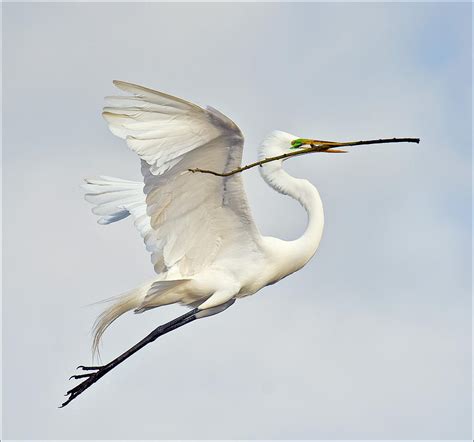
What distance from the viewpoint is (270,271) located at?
11.2m

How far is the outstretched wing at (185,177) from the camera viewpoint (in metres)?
10.1

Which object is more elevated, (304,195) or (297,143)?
(297,143)

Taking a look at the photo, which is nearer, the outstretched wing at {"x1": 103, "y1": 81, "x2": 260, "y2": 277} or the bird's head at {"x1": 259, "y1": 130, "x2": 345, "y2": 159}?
the outstretched wing at {"x1": 103, "y1": 81, "x2": 260, "y2": 277}

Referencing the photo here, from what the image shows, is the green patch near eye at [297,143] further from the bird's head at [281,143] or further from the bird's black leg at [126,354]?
the bird's black leg at [126,354]

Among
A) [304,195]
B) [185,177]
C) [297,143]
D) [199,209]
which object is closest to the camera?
[185,177]

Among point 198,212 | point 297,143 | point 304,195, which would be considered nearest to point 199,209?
point 198,212

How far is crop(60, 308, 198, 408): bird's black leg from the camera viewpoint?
1100cm

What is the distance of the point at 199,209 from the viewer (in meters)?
10.9

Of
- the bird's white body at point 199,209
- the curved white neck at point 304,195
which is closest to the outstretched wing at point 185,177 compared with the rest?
the bird's white body at point 199,209

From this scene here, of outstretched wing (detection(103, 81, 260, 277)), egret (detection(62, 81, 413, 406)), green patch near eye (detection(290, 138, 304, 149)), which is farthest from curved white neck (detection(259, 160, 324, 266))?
A: outstretched wing (detection(103, 81, 260, 277))

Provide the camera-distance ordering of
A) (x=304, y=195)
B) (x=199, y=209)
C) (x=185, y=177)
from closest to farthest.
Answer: (x=185, y=177) → (x=199, y=209) → (x=304, y=195)

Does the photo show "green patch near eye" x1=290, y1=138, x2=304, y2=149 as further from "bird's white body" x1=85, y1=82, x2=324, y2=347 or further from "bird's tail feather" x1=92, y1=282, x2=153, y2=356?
"bird's tail feather" x1=92, y1=282, x2=153, y2=356

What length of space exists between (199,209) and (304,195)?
104 cm

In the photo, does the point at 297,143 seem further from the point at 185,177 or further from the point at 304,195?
the point at 185,177
